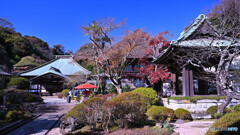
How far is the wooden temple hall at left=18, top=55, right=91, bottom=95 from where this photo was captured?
83.7ft

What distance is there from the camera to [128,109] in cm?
743

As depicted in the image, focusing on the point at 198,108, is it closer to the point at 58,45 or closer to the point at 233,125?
the point at 233,125

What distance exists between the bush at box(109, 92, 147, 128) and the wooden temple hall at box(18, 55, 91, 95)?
1603 cm

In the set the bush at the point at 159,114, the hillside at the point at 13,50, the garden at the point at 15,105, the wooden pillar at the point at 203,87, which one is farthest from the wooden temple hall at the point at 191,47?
the hillside at the point at 13,50

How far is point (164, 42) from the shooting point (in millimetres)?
16109

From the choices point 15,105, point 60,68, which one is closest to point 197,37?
point 15,105

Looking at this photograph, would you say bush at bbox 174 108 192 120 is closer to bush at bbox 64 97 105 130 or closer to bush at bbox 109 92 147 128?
bush at bbox 109 92 147 128

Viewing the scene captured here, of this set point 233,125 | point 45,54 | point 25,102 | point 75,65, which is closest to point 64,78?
point 75,65

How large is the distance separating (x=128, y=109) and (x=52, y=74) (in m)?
21.3

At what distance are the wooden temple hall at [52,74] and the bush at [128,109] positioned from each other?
16.0m

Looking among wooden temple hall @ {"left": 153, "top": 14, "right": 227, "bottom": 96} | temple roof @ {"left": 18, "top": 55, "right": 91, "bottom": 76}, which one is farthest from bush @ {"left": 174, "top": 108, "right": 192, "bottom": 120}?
temple roof @ {"left": 18, "top": 55, "right": 91, "bottom": 76}

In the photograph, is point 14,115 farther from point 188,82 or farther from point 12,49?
point 12,49

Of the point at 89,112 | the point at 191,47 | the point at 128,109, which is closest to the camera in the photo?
the point at 89,112

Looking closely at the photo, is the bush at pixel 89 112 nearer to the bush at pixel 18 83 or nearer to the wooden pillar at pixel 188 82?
the wooden pillar at pixel 188 82
